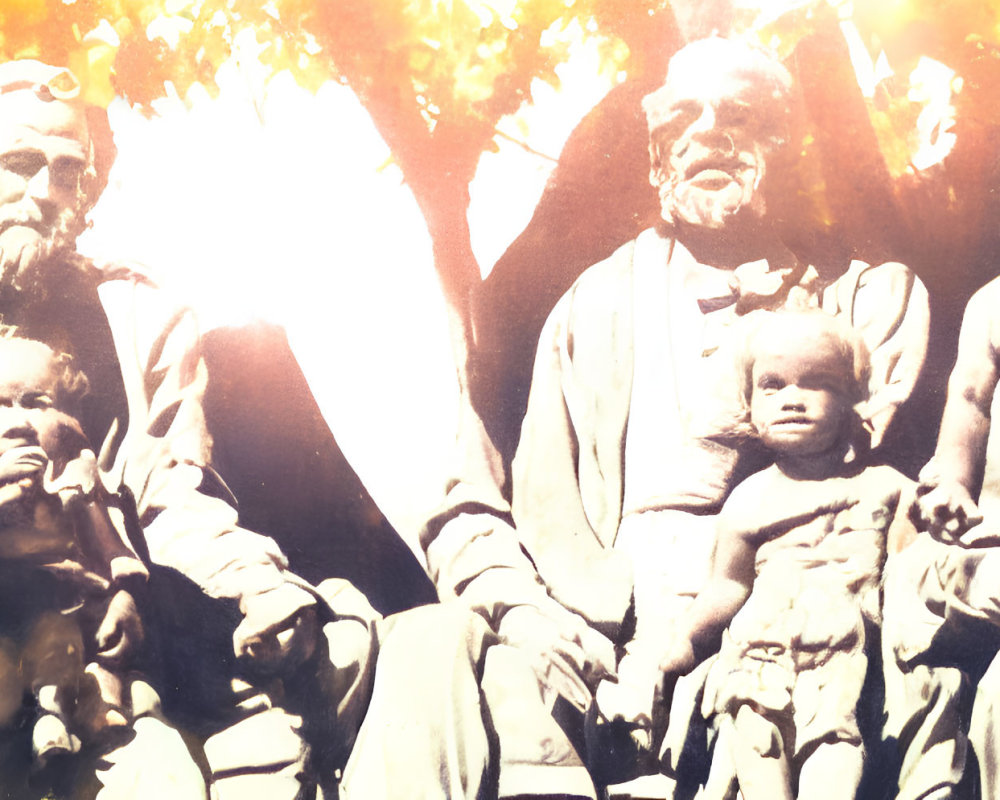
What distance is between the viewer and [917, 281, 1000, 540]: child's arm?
5617mm

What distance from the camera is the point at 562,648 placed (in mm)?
5691

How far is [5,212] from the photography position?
6219 millimetres

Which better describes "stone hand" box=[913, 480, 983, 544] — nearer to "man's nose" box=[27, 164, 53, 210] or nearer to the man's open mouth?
the man's open mouth

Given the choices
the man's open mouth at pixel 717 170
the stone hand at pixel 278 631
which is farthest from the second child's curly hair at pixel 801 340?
the stone hand at pixel 278 631

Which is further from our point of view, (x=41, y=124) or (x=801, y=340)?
(x=41, y=124)

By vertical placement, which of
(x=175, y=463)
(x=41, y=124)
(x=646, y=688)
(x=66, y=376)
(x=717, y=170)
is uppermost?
(x=41, y=124)

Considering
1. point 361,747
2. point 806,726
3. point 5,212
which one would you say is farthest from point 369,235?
point 806,726

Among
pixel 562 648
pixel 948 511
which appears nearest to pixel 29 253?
pixel 562 648

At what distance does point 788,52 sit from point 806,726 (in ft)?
8.13

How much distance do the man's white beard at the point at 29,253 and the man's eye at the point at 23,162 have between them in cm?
20

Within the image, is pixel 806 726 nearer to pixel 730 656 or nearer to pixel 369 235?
pixel 730 656

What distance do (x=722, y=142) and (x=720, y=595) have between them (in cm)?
163

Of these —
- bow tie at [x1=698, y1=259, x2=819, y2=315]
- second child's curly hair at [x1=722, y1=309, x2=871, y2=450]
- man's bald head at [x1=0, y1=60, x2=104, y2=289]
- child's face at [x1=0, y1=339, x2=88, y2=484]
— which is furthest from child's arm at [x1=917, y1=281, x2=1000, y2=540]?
man's bald head at [x1=0, y1=60, x2=104, y2=289]

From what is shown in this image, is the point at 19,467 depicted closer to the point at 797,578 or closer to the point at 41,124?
the point at 41,124
